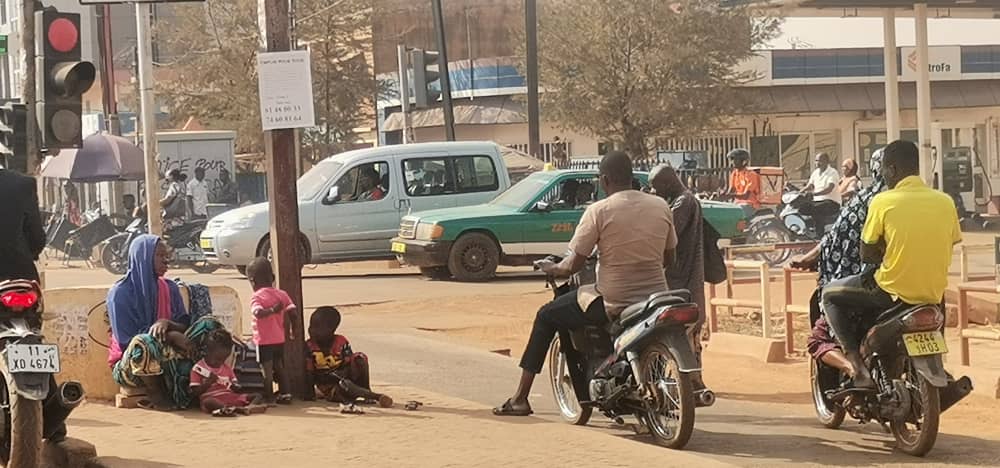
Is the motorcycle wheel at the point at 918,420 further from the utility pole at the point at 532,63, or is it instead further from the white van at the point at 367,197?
the utility pole at the point at 532,63

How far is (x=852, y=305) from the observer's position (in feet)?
29.0

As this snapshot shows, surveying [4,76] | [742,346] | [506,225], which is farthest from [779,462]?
[4,76]

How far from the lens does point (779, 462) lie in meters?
8.31

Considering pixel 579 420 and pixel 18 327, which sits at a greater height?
pixel 18 327

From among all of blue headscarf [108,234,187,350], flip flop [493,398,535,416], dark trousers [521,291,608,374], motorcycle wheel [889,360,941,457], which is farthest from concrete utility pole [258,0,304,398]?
motorcycle wheel [889,360,941,457]

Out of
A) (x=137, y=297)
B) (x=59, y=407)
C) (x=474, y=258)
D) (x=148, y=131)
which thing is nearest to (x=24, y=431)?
(x=59, y=407)

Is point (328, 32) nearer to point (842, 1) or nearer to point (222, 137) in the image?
point (222, 137)

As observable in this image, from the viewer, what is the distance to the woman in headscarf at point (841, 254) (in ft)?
29.6

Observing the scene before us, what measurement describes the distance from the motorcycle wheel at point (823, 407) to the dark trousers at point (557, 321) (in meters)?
1.41

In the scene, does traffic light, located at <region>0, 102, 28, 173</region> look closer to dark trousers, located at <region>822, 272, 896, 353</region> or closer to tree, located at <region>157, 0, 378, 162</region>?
dark trousers, located at <region>822, 272, 896, 353</region>

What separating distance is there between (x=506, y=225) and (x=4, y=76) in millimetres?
43109

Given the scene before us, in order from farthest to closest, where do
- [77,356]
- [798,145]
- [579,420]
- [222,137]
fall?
[798,145]
[222,137]
[77,356]
[579,420]

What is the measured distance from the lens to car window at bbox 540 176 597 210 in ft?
71.3

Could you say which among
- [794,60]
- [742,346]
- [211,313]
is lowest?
[742,346]
